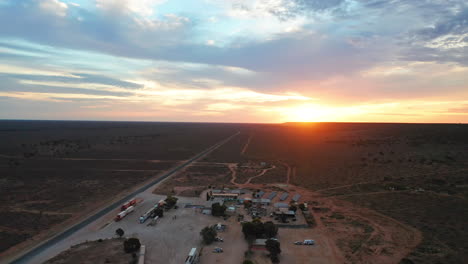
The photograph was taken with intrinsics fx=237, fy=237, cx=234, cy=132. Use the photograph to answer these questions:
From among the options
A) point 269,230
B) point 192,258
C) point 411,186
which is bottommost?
point 192,258

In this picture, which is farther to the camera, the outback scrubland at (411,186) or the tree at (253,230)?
the tree at (253,230)

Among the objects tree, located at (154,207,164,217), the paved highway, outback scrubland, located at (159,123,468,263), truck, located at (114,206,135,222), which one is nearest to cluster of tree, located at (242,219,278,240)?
outback scrubland, located at (159,123,468,263)

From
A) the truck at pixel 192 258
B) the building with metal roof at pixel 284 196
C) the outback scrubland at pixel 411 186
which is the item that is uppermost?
the outback scrubland at pixel 411 186

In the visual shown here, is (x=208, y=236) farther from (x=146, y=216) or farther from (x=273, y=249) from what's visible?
(x=146, y=216)

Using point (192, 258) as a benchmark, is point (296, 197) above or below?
above

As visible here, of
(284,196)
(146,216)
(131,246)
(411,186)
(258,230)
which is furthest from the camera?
(411,186)

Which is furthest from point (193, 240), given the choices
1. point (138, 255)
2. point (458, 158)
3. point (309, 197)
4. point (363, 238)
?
point (458, 158)

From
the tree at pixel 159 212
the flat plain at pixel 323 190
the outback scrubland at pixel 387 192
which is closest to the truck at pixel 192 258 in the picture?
the flat plain at pixel 323 190

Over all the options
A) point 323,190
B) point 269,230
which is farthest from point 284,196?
point 269,230

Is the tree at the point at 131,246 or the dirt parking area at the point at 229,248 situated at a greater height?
the tree at the point at 131,246

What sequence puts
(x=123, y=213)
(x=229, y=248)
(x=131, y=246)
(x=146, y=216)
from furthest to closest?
(x=123, y=213) → (x=146, y=216) → (x=229, y=248) → (x=131, y=246)

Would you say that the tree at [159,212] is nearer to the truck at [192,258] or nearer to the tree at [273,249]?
the truck at [192,258]
